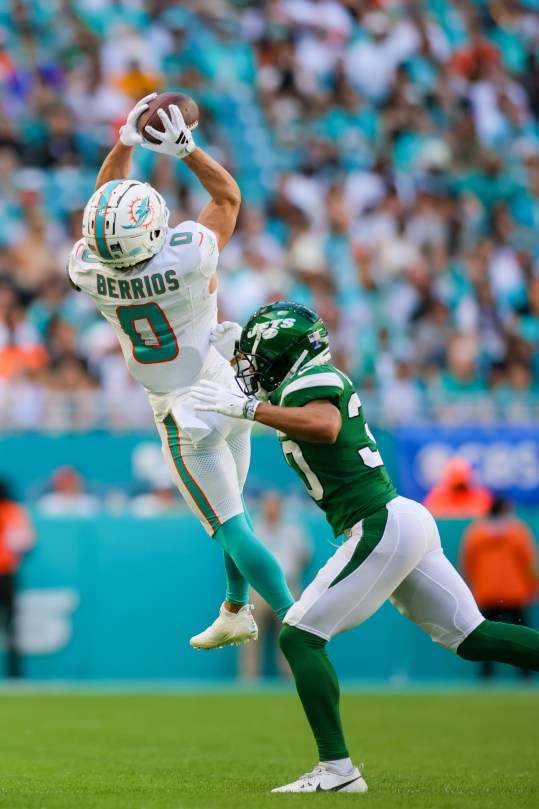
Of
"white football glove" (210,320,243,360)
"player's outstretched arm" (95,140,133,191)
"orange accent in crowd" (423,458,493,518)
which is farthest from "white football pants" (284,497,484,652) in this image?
"orange accent in crowd" (423,458,493,518)

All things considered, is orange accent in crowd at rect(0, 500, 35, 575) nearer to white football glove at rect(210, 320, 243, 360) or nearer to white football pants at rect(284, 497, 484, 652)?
white football glove at rect(210, 320, 243, 360)

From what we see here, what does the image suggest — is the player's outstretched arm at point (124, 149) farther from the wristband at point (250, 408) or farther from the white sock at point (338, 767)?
the white sock at point (338, 767)

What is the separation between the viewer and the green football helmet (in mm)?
5379

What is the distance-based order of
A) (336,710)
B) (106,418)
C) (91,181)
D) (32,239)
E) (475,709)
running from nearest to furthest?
(336,710) → (475,709) → (106,418) → (32,239) → (91,181)

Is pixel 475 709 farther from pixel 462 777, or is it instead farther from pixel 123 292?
pixel 123 292

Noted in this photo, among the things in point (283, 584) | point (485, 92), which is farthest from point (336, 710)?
point (485, 92)

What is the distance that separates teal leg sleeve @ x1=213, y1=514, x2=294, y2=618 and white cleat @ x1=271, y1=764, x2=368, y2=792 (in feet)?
2.68

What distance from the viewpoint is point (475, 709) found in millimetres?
9961

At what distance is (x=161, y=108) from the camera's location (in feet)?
19.3

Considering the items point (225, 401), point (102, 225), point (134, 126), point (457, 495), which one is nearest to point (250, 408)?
point (225, 401)

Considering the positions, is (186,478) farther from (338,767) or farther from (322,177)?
(322,177)

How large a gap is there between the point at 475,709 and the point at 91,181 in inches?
279

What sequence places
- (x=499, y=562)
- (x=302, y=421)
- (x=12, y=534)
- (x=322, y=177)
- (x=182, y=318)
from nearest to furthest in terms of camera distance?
(x=302, y=421) → (x=182, y=318) → (x=12, y=534) → (x=499, y=562) → (x=322, y=177)

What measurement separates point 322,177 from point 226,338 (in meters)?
9.83
